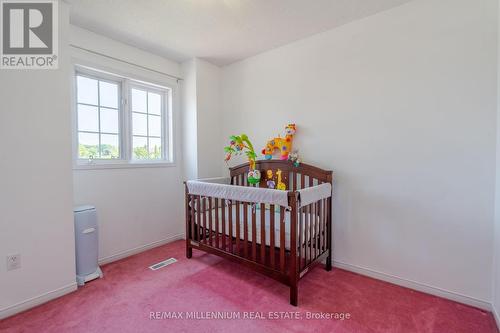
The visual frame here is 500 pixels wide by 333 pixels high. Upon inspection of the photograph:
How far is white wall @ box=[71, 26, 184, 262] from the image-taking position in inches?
91.9

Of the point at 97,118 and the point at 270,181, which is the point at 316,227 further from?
the point at 97,118

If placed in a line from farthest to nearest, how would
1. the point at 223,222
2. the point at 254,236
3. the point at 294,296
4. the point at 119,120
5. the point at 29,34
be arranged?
the point at 119,120 < the point at 223,222 < the point at 254,236 < the point at 29,34 < the point at 294,296

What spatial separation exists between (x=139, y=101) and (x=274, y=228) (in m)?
2.25

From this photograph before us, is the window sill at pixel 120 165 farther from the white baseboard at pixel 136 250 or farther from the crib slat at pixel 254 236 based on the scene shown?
the crib slat at pixel 254 236

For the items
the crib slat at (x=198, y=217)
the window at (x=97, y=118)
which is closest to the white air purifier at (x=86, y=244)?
the window at (x=97, y=118)

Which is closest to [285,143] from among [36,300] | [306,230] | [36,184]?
[306,230]

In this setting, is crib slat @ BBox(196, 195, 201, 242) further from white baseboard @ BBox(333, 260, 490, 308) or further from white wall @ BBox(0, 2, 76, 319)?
white baseboard @ BBox(333, 260, 490, 308)

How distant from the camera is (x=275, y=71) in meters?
2.72

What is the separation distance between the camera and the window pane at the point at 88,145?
233 cm

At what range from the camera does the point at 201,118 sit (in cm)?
303

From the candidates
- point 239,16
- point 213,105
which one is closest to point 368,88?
point 239,16

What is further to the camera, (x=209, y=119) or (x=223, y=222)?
(x=209, y=119)

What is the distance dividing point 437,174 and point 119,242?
3.15 m

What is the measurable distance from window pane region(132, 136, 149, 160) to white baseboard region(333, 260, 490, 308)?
2527mm
